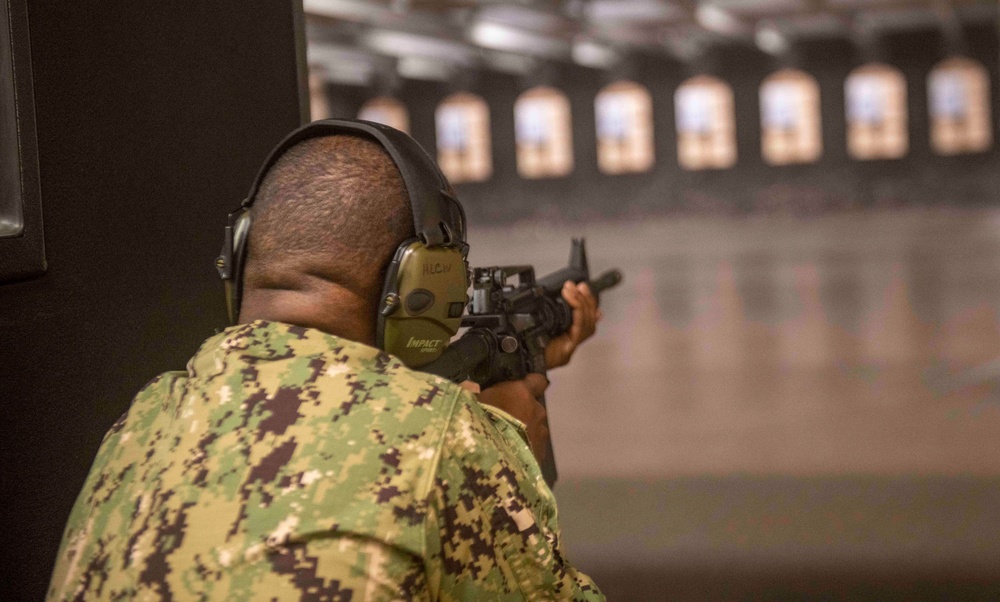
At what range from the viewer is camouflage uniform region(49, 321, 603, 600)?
2.76ft

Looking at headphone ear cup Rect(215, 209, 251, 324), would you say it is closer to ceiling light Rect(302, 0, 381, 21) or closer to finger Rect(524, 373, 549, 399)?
finger Rect(524, 373, 549, 399)

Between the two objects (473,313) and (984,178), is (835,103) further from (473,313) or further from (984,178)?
(473,313)

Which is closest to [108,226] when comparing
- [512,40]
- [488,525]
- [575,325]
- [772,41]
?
[488,525]

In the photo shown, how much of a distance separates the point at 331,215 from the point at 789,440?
11.2ft

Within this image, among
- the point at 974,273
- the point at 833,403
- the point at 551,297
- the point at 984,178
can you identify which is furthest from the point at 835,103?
the point at 551,297

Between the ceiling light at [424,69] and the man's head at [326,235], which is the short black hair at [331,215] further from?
the ceiling light at [424,69]

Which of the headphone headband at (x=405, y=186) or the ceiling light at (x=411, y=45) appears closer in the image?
the headphone headband at (x=405, y=186)

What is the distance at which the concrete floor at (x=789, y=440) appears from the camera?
2.73 m

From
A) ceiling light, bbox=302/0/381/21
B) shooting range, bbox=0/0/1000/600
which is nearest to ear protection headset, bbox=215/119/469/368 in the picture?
shooting range, bbox=0/0/1000/600

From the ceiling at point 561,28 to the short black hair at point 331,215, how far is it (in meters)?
11.8

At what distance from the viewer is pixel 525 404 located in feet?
5.24

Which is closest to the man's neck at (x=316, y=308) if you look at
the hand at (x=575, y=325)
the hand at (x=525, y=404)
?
the hand at (x=525, y=404)

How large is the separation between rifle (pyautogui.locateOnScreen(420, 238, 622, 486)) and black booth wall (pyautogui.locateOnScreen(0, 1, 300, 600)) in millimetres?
437

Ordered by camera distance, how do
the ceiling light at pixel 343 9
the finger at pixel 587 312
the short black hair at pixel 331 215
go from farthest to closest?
the ceiling light at pixel 343 9 → the finger at pixel 587 312 → the short black hair at pixel 331 215
